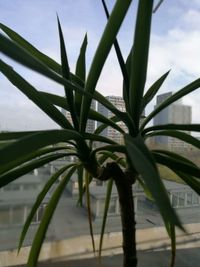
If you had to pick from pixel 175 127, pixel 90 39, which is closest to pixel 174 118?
pixel 90 39

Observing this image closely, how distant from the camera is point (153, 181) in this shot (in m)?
0.22

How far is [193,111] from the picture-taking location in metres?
1.14

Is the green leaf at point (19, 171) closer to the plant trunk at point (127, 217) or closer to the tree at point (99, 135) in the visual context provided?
the tree at point (99, 135)

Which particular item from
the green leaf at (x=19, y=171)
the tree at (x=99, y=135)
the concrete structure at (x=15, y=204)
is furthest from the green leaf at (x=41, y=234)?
the concrete structure at (x=15, y=204)

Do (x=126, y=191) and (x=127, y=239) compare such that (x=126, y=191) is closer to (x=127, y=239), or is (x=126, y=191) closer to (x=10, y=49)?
(x=127, y=239)

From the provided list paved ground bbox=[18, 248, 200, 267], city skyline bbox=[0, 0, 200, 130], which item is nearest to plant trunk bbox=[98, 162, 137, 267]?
city skyline bbox=[0, 0, 200, 130]

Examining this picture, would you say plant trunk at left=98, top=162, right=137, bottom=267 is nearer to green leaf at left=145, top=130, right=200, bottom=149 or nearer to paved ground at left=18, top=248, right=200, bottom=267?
green leaf at left=145, top=130, right=200, bottom=149

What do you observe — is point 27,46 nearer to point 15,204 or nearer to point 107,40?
point 107,40

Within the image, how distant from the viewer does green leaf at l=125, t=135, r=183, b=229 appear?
0.20 m

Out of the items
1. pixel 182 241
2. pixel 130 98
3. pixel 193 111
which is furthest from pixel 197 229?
pixel 130 98

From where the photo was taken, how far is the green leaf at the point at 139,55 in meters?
0.34

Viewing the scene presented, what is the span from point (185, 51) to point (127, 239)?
0.73 m

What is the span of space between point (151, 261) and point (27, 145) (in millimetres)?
1000

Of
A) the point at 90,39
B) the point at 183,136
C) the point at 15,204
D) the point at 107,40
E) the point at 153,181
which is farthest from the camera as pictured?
the point at 15,204
